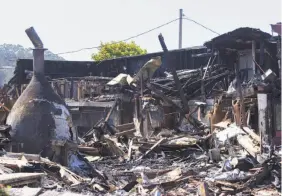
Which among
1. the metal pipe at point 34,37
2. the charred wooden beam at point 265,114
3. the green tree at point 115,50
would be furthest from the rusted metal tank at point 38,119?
the green tree at point 115,50

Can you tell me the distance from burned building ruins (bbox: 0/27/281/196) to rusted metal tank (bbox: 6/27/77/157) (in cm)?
6

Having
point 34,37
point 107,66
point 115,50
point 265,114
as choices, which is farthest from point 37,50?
point 115,50

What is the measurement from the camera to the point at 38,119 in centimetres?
1205

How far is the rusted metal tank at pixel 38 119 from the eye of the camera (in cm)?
1196

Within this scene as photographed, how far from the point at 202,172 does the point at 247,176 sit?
173cm

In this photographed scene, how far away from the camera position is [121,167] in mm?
13383

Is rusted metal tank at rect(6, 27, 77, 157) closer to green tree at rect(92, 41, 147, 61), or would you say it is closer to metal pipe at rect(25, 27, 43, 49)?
metal pipe at rect(25, 27, 43, 49)

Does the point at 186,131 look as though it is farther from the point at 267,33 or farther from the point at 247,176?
the point at 247,176

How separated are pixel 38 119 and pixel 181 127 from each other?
8356 millimetres

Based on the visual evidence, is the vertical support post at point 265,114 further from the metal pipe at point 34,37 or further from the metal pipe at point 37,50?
the metal pipe at point 34,37

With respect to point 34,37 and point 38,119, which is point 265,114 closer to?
point 38,119

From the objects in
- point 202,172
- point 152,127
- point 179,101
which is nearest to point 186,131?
point 152,127

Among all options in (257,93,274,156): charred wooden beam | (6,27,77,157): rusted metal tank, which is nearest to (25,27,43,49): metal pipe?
(6,27,77,157): rusted metal tank

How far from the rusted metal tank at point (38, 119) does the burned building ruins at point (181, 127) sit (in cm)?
6
